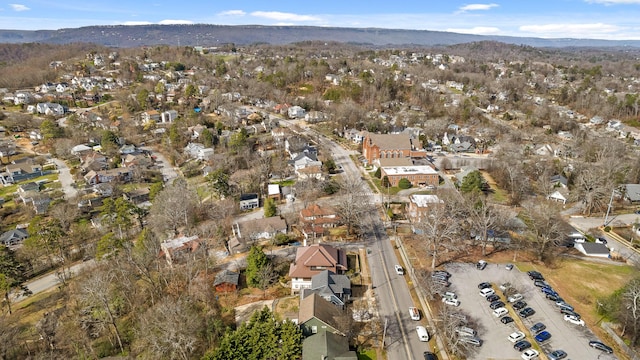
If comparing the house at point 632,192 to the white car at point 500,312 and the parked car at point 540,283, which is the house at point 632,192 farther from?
the white car at point 500,312

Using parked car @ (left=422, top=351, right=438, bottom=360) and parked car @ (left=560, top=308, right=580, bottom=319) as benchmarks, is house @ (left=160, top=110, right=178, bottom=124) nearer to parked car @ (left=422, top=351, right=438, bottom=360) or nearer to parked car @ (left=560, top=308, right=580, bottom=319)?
parked car @ (left=422, top=351, right=438, bottom=360)

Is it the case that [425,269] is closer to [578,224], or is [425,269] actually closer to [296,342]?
[296,342]

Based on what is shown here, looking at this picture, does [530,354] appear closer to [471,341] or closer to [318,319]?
[471,341]

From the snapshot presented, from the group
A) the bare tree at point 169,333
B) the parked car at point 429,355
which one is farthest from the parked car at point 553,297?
the bare tree at point 169,333

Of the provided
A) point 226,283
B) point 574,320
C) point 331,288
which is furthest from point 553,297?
point 226,283

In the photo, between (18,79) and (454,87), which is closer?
(18,79)

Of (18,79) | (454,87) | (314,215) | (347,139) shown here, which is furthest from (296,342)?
(18,79)

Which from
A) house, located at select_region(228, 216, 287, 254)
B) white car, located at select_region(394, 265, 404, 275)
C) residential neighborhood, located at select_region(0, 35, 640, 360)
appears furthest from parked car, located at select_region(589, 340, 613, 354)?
house, located at select_region(228, 216, 287, 254)
